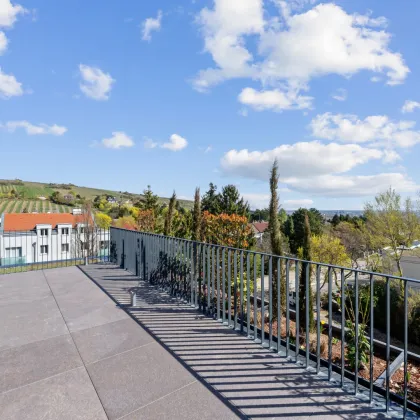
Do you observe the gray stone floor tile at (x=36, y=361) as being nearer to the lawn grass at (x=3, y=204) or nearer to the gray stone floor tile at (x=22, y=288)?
the gray stone floor tile at (x=22, y=288)

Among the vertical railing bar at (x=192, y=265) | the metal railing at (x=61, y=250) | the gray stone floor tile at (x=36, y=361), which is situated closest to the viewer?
the gray stone floor tile at (x=36, y=361)

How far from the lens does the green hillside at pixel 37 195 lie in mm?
46000

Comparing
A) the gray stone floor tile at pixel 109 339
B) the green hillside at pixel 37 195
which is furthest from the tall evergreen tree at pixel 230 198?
the gray stone floor tile at pixel 109 339

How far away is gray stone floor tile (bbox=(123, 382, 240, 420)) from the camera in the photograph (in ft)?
5.59

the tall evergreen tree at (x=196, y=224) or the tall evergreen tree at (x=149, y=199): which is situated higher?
the tall evergreen tree at (x=149, y=199)

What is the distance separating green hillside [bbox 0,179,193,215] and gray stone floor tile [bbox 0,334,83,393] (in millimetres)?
36628

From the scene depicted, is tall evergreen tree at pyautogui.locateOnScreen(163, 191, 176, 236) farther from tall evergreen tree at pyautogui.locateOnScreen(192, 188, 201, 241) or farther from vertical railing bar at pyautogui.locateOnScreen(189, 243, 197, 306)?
vertical railing bar at pyautogui.locateOnScreen(189, 243, 197, 306)

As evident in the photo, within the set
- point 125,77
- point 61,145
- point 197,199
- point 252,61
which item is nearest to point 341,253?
point 197,199

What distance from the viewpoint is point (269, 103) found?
10.1 m

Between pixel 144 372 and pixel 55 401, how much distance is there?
0.62 meters

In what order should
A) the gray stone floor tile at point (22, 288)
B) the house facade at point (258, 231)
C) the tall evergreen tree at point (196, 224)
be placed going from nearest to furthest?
the gray stone floor tile at point (22, 288) → the tall evergreen tree at point (196, 224) → the house facade at point (258, 231)

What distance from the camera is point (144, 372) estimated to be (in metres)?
2.19

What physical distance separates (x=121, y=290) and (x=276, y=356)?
9.44 feet

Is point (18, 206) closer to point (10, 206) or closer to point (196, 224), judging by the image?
point (10, 206)
